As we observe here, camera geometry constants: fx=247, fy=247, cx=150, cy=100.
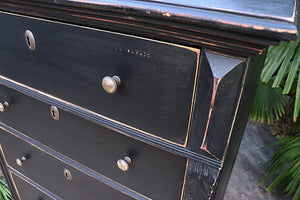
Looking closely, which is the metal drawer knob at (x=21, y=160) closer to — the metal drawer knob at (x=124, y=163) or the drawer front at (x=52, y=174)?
the drawer front at (x=52, y=174)

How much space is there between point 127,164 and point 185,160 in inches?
5.5

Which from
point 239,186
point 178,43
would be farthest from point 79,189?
point 239,186

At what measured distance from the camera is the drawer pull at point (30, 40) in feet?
1.76

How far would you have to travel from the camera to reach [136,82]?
446 millimetres

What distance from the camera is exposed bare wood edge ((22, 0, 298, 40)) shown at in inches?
11.2

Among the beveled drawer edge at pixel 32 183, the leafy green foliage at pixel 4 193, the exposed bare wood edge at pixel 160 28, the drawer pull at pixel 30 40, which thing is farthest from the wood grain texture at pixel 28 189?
the exposed bare wood edge at pixel 160 28

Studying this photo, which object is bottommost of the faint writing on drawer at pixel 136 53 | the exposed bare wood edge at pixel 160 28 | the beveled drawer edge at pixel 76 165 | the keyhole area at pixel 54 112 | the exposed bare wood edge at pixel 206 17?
the beveled drawer edge at pixel 76 165

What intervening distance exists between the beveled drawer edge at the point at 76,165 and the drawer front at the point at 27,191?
0.23 m

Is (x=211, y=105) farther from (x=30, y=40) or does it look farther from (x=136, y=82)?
(x=30, y=40)

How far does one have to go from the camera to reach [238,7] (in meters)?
0.33

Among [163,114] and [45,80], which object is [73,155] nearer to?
[45,80]

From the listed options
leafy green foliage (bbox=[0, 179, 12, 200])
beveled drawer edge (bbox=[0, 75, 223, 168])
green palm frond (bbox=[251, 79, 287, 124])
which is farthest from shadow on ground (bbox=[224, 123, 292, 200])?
leafy green foliage (bbox=[0, 179, 12, 200])

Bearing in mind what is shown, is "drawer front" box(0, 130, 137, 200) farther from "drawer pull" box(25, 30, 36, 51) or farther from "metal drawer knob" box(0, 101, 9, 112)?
"drawer pull" box(25, 30, 36, 51)

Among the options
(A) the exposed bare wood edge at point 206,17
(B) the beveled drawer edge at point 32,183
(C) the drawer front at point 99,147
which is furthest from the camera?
(B) the beveled drawer edge at point 32,183
